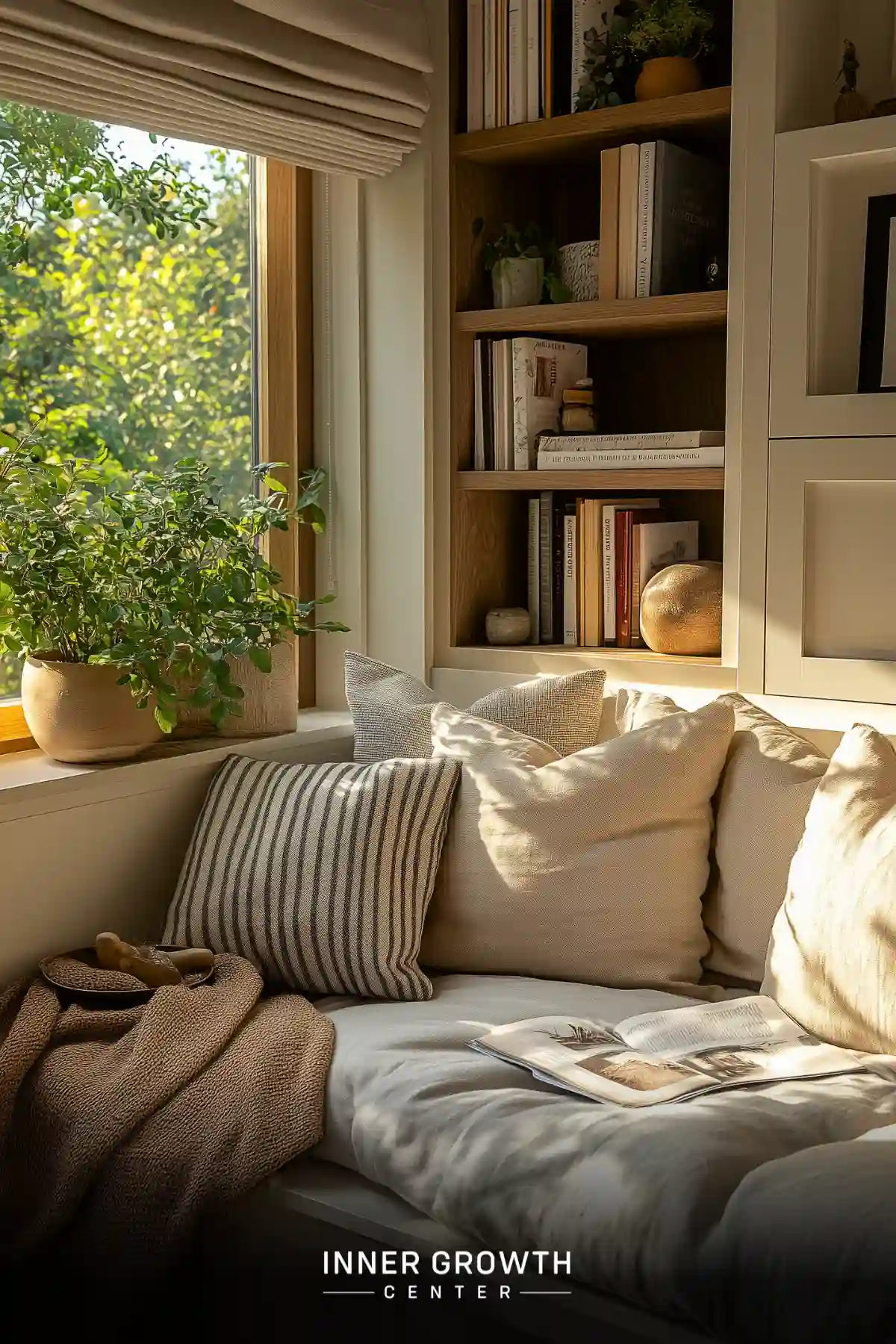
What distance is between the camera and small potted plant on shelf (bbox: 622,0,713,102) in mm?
2465

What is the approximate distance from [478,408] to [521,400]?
0.35 ft

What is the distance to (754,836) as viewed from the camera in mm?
→ 2129

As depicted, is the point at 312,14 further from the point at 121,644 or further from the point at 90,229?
the point at 121,644

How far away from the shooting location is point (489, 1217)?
5.04 feet

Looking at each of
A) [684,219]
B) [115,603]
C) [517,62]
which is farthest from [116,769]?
[517,62]

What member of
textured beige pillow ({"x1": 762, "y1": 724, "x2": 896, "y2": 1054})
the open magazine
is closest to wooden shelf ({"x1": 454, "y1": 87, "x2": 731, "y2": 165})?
textured beige pillow ({"x1": 762, "y1": 724, "x2": 896, "y2": 1054})

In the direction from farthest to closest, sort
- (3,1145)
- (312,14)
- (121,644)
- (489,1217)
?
(312,14) → (121,644) → (3,1145) → (489,1217)

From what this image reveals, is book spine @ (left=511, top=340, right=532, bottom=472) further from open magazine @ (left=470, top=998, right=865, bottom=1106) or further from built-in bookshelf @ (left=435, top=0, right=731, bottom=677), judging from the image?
open magazine @ (left=470, top=998, right=865, bottom=1106)

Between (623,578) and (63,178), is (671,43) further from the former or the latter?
(63,178)

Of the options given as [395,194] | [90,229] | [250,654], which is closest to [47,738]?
[250,654]

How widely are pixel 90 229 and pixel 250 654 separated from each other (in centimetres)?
82

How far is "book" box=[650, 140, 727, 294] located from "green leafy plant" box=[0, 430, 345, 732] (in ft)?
3.02

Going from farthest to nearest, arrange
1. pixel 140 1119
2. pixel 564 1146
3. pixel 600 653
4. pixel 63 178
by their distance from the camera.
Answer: pixel 600 653 < pixel 63 178 < pixel 140 1119 < pixel 564 1146

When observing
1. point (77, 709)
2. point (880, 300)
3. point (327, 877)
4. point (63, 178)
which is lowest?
point (327, 877)
